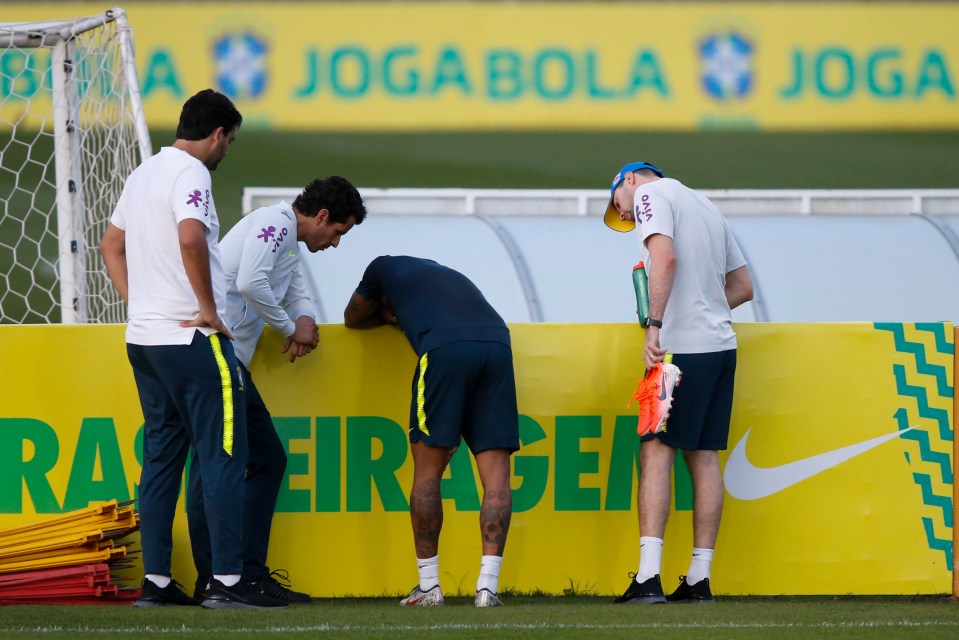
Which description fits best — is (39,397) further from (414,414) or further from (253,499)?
(414,414)

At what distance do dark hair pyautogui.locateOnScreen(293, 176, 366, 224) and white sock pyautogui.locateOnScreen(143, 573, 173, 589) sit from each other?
1538 mm

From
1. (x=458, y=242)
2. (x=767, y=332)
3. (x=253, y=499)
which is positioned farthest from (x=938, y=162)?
(x=253, y=499)

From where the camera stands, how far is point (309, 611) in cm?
470

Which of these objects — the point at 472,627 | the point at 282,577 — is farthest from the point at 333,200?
the point at 472,627

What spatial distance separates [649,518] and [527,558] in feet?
2.16

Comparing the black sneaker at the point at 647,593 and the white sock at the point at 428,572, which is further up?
the white sock at the point at 428,572

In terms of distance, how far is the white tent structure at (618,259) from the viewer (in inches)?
345

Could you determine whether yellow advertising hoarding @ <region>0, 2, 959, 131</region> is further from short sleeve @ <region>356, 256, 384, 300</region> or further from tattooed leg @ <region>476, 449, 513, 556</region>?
tattooed leg @ <region>476, 449, 513, 556</region>

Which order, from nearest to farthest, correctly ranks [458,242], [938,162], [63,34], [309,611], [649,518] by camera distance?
[309,611], [649,518], [63,34], [458,242], [938,162]

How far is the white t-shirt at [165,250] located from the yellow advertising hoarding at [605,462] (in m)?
0.75

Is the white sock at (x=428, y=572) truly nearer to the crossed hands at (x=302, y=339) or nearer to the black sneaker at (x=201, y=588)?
the black sneaker at (x=201, y=588)

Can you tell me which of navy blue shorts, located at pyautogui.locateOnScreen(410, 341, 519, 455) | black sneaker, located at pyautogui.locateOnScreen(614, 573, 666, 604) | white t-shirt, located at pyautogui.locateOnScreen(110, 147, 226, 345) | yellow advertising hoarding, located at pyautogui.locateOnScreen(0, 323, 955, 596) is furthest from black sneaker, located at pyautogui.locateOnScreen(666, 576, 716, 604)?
white t-shirt, located at pyautogui.locateOnScreen(110, 147, 226, 345)

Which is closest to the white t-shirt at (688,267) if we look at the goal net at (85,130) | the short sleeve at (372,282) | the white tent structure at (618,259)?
the short sleeve at (372,282)

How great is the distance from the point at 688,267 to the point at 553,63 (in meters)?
12.7
